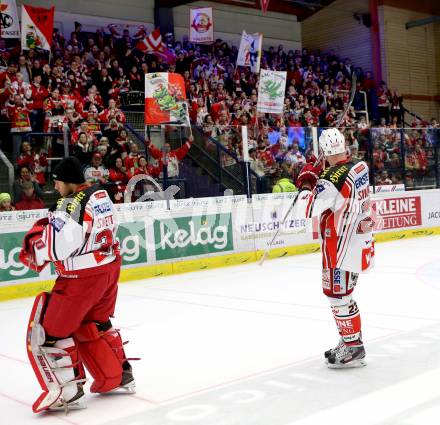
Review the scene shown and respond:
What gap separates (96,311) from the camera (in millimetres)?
4184

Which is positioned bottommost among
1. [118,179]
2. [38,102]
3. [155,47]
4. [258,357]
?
[258,357]

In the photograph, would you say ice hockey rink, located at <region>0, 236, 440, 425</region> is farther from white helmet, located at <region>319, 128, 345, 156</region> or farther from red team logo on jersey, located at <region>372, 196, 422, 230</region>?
red team logo on jersey, located at <region>372, 196, 422, 230</region>

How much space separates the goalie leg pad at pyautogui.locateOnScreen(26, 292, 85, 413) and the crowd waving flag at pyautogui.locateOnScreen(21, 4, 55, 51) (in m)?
10.8

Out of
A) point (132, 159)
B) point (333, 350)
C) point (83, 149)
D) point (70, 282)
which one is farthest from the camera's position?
point (132, 159)

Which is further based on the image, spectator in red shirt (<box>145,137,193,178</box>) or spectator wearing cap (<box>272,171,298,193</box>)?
spectator wearing cap (<box>272,171,298,193</box>)

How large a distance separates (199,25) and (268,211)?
8.15 metres

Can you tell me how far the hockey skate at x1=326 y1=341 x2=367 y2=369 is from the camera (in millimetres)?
4613

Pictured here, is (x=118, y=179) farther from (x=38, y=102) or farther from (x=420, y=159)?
(x=420, y=159)

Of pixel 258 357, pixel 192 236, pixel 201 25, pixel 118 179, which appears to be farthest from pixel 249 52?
pixel 258 357

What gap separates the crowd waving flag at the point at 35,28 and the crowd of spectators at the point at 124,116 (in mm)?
283

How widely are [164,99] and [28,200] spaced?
8.63 ft

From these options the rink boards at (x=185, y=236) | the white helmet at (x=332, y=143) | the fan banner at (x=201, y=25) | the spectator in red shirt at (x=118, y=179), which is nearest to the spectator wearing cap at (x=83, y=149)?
the spectator in red shirt at (x=118, y=179)

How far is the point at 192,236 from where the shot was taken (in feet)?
35.3

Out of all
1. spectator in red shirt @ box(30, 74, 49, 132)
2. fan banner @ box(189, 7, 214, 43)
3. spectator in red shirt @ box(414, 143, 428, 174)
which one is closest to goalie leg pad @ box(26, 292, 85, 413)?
spectator in red shirt @ box(30, 74, 49, 132)
